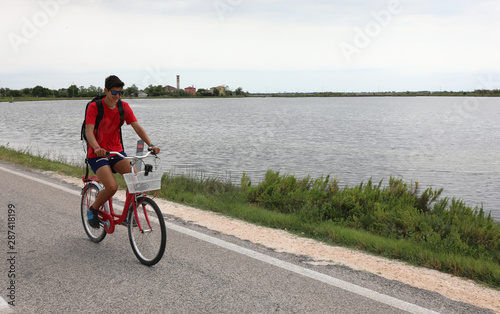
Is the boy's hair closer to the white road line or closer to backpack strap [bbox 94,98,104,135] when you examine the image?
backpack strap [bbox 94,98,104,135]

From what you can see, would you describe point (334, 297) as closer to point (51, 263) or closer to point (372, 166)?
point (51, 263)

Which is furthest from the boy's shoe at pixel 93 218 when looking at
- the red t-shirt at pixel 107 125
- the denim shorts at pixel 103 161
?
the red t-shirt at pixel 107 125

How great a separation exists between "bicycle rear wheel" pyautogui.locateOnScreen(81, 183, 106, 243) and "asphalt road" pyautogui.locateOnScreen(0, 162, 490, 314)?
10 cm

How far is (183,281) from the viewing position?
4.55 metres

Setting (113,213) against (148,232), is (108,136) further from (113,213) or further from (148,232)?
(148,232)

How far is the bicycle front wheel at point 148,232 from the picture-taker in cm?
481

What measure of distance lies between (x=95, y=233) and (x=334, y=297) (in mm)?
3480

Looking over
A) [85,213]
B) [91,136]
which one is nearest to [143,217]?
[91,136]

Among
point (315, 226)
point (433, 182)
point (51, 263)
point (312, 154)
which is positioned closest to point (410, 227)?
point (315, 226)

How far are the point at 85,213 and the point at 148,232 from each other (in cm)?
168

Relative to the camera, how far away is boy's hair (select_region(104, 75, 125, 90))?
199 inches

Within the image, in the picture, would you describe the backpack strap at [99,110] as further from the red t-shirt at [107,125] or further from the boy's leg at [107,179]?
the boy's leg at [107,179]

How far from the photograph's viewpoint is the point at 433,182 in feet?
55.9

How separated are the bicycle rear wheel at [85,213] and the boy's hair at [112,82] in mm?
1501
